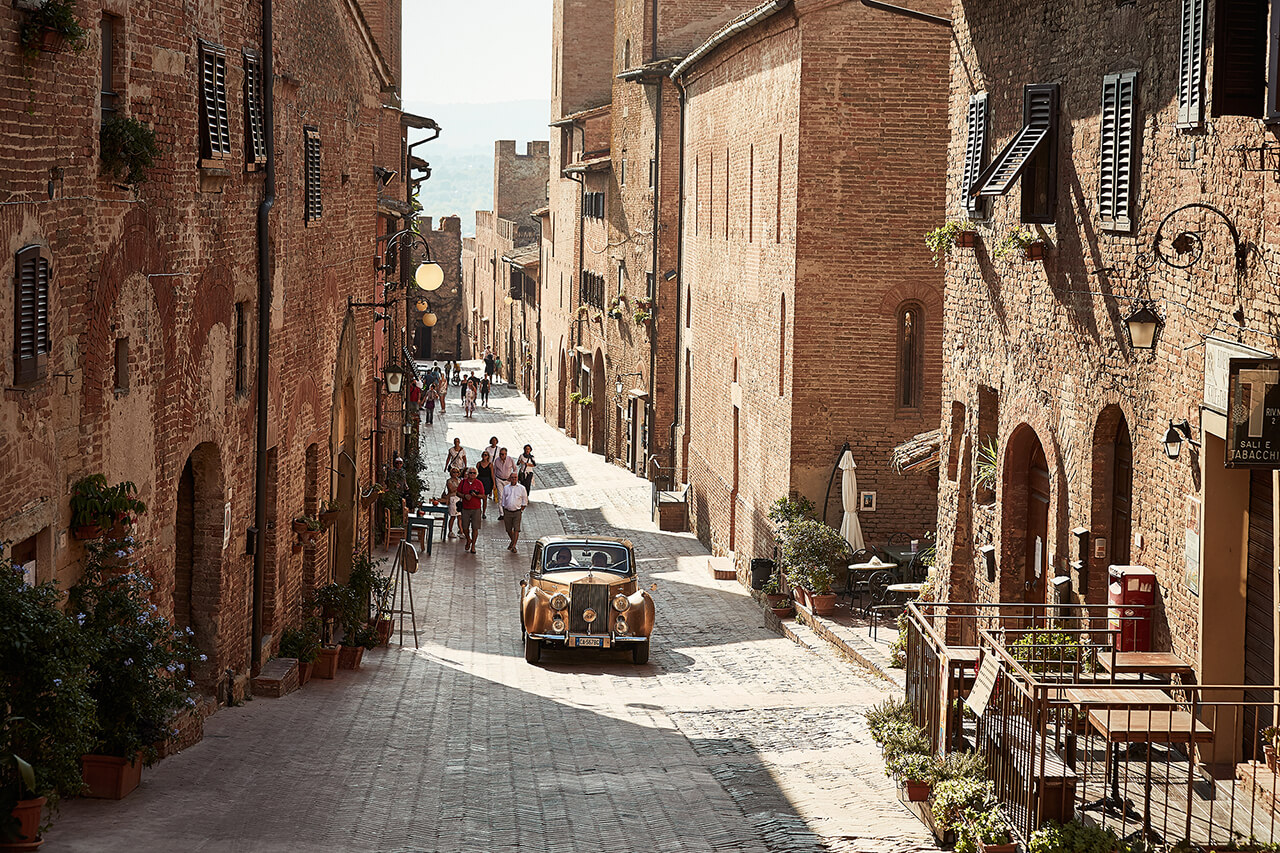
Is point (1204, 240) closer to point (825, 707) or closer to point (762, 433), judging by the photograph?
point (825, 707)

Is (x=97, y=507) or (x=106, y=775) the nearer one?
(x=106, y=775)

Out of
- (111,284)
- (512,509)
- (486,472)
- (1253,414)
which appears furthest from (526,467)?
(1253,414)

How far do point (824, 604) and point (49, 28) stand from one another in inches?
570

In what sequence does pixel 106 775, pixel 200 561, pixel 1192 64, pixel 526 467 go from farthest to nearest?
pixel 526 467 < pixel 200 561 < pixel 1192 64 < pixel 106 775

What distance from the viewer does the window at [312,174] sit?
17953mm

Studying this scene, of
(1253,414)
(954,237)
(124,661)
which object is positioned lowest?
(124,661)

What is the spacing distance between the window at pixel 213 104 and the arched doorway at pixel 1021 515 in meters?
8.07

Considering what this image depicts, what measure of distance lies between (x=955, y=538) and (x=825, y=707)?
2445 millimetres

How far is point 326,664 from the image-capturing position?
17.1 m

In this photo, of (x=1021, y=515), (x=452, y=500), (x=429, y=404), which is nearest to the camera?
(x=1021, y=515)

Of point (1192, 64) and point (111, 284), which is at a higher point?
point (1192, 64)

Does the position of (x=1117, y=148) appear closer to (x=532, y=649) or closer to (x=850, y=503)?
(x=532, y=649)

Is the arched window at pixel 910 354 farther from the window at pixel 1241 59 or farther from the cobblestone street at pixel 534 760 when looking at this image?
the window at pixel 1241 59

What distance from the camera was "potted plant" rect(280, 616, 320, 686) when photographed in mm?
16500
